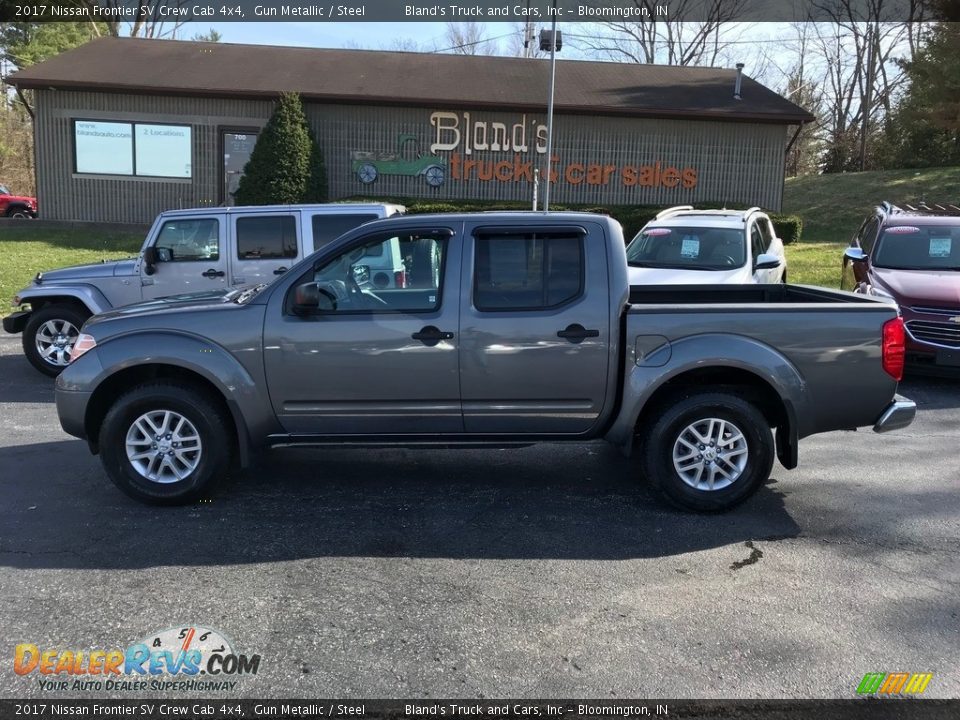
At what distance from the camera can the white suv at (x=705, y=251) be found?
10031 millimetres

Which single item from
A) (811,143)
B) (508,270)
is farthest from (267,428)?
(811,143)

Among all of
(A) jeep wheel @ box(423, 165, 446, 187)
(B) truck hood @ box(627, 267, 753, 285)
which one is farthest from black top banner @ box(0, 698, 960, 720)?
(A) jeep wheel @ box(423, 165, 446, 187)

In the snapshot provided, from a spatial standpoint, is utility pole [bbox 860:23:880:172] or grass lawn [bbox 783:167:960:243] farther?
utility pole [bbox 860:23:880:172]

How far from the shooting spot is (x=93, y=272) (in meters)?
9.18

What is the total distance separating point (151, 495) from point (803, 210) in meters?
25.7

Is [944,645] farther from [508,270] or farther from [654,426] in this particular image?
[508,270]

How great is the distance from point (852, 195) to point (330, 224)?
23.8 metres

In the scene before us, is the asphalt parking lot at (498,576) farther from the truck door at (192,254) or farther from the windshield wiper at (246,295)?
the truck door at (192,254)

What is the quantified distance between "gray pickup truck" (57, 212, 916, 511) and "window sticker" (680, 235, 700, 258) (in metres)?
5.55

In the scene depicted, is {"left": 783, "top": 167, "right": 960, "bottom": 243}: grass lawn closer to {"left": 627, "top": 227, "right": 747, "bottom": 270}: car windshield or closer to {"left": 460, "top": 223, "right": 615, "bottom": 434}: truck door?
{"left": 627, "top": 227, "right": 747, "bottom": 270}: car windshield

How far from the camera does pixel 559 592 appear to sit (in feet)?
13.7

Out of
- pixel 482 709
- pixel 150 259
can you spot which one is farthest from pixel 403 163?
pixel 482 709

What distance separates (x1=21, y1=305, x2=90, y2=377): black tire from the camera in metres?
9.05

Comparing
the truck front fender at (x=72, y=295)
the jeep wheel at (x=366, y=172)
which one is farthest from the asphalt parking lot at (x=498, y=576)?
the jeep wheel at (x=366, y=172)
